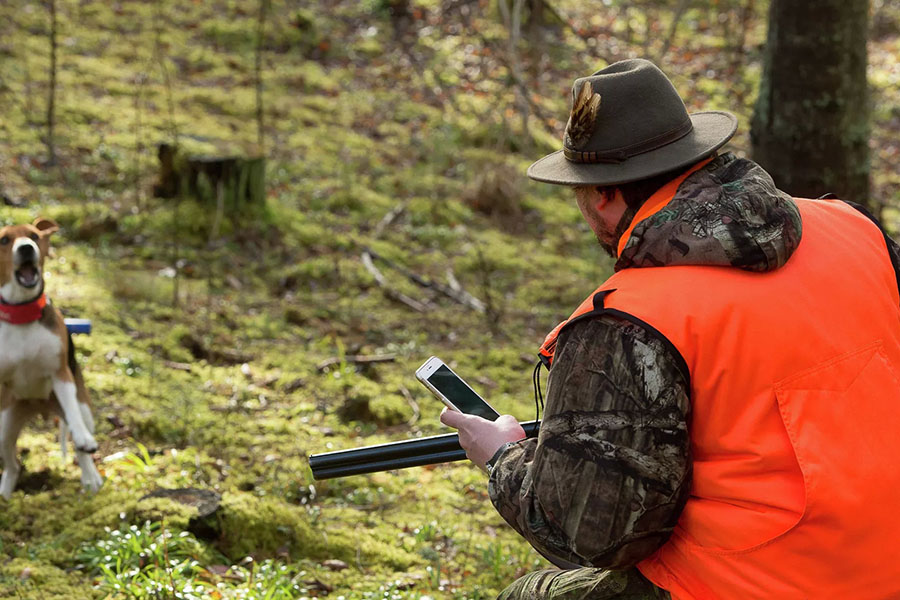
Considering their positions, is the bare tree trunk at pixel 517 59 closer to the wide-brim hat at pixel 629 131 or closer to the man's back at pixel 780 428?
the wide-brim hat at pixel 629 131

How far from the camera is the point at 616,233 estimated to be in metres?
2.33

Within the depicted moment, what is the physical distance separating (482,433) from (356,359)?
428 centimetres

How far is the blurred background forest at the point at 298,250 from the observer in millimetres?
4305

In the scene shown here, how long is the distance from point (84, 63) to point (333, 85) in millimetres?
3271

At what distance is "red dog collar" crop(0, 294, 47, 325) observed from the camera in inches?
183

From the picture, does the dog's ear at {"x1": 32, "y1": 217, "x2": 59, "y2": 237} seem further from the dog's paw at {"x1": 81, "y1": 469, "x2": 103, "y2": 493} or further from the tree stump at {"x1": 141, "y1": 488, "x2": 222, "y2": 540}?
the tree stump at {"x1": 141, "y1": 488, "x2": 222, "y2": 540}

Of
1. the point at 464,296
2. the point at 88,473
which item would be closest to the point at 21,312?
the point at 88,473

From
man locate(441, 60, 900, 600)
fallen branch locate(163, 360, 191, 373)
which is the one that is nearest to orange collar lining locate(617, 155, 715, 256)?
man locate(441, 60, 900, 600)

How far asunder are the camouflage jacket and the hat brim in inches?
2.9

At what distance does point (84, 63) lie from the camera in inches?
474

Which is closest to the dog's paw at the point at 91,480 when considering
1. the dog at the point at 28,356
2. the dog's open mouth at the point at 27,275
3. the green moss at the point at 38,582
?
the dog at the point at 28,356

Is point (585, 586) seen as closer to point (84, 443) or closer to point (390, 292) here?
point (84, 443)

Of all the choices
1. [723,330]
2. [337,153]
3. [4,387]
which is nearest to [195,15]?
[337,153]

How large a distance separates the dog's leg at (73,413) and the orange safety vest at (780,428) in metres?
3.31
